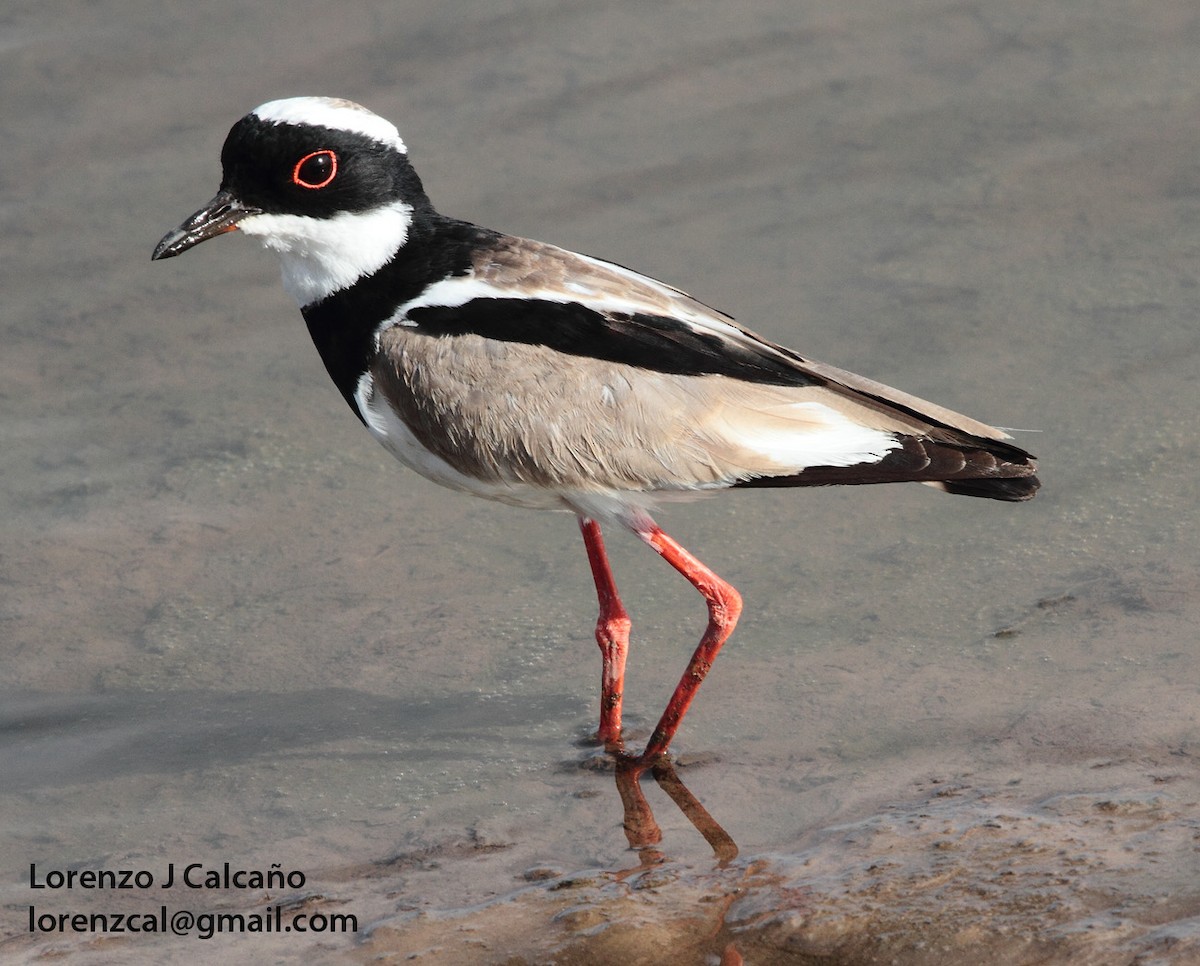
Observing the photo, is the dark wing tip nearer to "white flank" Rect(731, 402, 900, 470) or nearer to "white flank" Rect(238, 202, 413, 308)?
"white flank" Rect(731, 402, 900, 470)

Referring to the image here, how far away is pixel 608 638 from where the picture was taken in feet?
21.8

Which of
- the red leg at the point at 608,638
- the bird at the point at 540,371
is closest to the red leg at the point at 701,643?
the bird at the point at 540,371

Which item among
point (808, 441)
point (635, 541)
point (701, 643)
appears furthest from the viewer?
point (635, 541)

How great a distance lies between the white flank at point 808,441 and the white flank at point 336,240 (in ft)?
4.92

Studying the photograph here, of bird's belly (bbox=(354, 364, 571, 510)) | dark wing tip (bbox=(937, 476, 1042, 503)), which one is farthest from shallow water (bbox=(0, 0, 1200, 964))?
bird's belly (bbox=(354, 364, 571, 510))

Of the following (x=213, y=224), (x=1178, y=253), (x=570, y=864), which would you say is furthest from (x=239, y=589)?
(x=1178, y=253)

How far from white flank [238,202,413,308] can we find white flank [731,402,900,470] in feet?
4.92

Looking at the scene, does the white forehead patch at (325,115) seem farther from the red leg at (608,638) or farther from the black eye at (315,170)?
the red leg at (608,638)

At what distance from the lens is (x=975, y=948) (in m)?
4.91

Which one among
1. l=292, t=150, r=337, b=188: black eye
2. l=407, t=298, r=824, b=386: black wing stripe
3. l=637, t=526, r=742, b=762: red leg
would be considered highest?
l=292, t=150, r=337, b=188: black eye

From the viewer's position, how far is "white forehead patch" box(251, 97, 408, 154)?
612cm

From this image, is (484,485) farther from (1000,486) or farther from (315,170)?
(1000,486)

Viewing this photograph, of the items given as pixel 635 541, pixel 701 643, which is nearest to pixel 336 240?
pixel 701 643

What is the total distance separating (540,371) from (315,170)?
1.16 m
